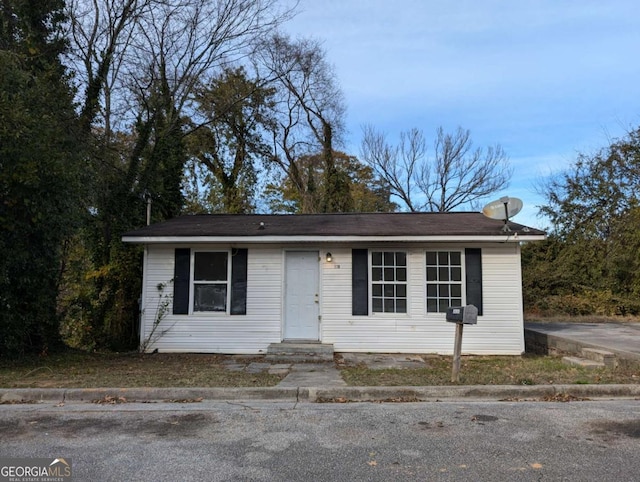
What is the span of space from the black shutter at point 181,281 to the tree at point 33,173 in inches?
89.7

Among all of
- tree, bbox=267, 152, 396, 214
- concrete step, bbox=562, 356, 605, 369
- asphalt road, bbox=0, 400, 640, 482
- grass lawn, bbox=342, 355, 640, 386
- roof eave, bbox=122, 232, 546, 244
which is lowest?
asphalt road, bbox=0, 400, 640, 482

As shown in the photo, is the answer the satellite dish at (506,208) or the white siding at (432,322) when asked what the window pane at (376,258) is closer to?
the white siding at (432,322)

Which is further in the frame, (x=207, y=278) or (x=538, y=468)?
(x=207, y=278)

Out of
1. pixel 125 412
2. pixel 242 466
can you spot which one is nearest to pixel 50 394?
pixel 125 412

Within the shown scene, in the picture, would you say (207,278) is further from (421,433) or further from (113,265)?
(421,433)

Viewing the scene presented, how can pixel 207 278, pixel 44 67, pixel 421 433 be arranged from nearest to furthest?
1. pixel 421 433
2. pixel 44 67
3. pixel 207 278

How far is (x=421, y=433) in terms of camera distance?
15.2 feet

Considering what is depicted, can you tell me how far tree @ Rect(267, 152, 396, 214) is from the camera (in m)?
28.2

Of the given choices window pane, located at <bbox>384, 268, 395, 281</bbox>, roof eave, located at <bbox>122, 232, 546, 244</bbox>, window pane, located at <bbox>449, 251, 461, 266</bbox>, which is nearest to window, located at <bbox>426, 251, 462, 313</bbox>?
window pane, located at <bbox>449, 251, 461, 266</bbox>

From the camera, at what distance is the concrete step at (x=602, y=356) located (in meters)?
7.83

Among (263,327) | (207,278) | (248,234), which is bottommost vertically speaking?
(263,327)

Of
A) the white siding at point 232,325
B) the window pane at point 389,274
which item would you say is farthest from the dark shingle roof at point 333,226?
the white siding at point 232,325

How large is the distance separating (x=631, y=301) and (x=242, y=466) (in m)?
20.5

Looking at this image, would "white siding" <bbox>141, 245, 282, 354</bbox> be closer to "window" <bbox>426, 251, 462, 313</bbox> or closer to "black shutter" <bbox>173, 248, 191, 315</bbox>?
"black shutter" <bbox>173, 248, 191, 315</bbox>
